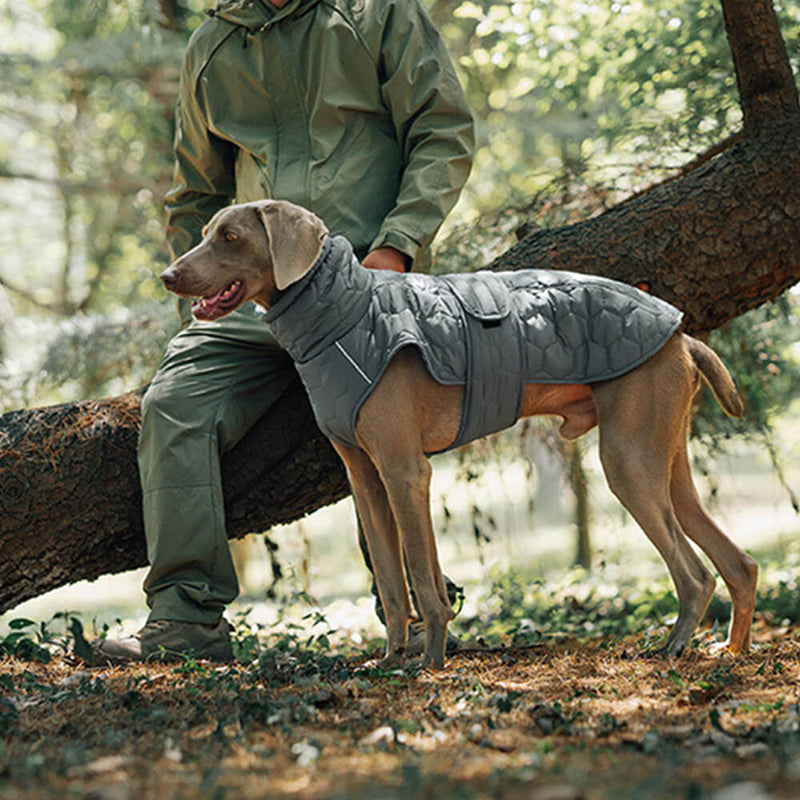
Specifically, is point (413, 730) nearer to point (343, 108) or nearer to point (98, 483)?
point (98, 483)

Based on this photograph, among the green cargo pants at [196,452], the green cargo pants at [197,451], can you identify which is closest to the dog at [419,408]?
the green cargo pants at [197,451]

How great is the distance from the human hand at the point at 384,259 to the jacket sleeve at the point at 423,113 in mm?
119

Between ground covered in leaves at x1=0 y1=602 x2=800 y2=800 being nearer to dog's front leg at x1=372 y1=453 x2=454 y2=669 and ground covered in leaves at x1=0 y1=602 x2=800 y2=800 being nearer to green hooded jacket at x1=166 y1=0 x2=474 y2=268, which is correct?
dog's front leg at x1=372 y1=453 x2=454 y2=669

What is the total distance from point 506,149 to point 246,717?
495 inches

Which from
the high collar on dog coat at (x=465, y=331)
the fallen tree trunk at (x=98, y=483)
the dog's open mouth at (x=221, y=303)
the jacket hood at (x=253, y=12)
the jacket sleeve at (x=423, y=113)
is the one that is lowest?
the fallen tree trunk at (x=98, y=483)

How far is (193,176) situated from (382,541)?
7.99ft

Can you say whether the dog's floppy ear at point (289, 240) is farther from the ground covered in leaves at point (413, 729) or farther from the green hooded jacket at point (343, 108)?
the ground covered in leaves at point (413, 729)

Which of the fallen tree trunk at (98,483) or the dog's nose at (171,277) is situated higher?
the dog's nose at (171,277)

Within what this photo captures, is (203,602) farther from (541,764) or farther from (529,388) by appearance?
(541,764)

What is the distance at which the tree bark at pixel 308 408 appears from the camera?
16.1 feet

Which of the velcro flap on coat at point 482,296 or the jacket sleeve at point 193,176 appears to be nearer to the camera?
the velcro flap on coat at point 482,296

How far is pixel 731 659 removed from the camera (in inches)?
159

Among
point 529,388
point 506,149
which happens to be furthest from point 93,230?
point 529,388

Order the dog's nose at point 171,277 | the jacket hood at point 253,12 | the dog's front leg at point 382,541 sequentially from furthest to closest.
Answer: the jacket hood at point 253,12
the dog's front leg at point 382,541
the dog's nose at point 171,277
